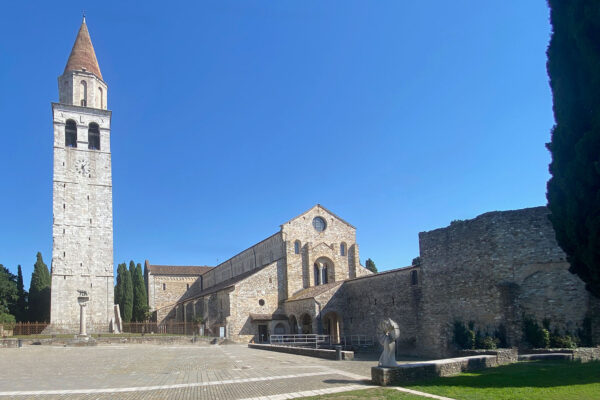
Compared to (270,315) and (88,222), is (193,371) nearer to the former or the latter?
(270,315)

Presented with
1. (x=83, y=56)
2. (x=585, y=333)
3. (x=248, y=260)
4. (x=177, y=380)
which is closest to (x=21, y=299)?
(x=248, y=260)

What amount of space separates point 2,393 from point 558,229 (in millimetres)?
15980

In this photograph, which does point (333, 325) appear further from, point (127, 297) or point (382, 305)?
point (127, 297)

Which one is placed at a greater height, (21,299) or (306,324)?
(21,299)

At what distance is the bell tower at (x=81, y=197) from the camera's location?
43281 millimetres

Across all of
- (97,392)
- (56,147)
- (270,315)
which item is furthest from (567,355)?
(56,147)

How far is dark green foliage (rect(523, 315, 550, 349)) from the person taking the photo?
18.8 metres

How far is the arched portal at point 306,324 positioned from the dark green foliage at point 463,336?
18.3 m

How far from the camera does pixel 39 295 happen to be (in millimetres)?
54781

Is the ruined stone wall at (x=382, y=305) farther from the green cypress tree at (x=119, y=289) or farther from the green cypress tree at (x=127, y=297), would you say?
the green cypress tree at (x=119, y=289)

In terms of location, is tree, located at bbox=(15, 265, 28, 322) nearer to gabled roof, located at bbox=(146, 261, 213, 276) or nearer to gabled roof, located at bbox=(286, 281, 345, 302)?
gabled roof, located at bbox=(146, 261, 213, 276)

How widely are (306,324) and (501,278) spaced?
21.9 metres

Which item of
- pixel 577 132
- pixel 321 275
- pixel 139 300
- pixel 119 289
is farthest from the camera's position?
pixel 139 300

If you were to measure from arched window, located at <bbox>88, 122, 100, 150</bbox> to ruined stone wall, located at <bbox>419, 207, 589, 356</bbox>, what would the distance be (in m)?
38.4
